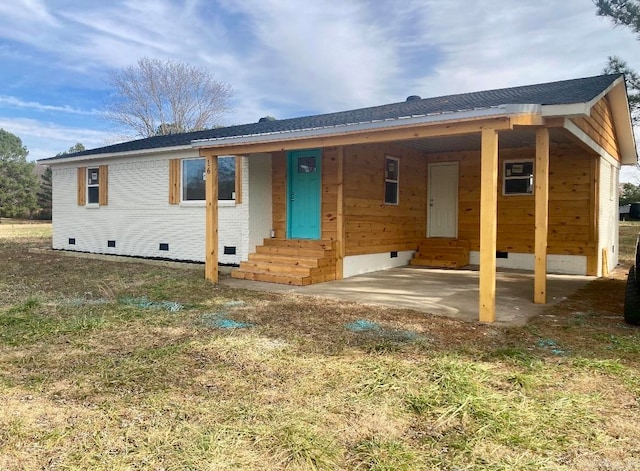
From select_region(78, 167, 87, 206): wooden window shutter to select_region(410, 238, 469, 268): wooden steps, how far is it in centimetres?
857

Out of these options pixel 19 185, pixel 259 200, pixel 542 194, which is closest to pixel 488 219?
pixel 542 194

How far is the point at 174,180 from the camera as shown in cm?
1011

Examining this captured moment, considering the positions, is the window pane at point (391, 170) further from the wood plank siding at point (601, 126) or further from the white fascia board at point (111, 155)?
the white fascia board at point (111, 155)

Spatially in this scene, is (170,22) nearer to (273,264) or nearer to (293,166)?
(293,166)

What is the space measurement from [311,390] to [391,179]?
726 cm

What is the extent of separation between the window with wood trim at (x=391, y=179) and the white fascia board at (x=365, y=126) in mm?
3241

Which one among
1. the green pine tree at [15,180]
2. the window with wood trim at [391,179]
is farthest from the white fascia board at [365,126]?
the green pine tree at [15,180]

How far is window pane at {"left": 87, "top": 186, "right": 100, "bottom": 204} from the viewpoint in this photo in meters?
11.9

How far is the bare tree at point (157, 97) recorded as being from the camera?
29.1 metres

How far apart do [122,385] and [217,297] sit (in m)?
3.37

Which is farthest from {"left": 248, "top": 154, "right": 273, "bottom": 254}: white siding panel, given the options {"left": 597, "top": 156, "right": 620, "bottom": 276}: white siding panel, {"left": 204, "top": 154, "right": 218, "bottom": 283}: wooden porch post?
{"left": 597, "top": 156, "right": 620, "bottom": 276}: white siding panel

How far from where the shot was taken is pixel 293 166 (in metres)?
9.02

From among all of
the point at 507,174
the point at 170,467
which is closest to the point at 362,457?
the point at 170,467

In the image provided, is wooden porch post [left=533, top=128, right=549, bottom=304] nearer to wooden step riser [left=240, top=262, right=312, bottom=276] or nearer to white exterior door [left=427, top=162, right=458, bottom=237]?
wooden step riser [left=240, top=262, right=312, bottom=276]
